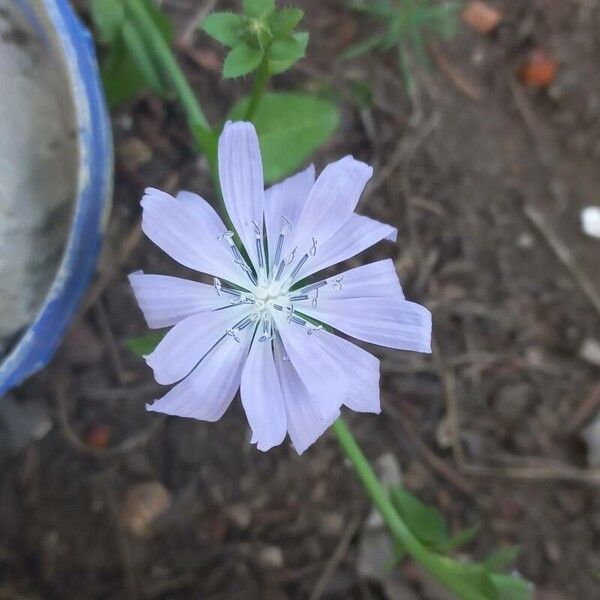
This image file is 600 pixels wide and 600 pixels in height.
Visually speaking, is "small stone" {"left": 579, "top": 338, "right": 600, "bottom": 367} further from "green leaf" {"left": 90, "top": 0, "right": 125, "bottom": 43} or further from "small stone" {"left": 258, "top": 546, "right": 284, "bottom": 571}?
"green leaf" {"left": 90, "top": 0, "right": 125, "bottom": 43}

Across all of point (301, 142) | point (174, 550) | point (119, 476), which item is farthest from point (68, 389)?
point (301, 142)

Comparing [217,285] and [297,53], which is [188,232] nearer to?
[217,285]

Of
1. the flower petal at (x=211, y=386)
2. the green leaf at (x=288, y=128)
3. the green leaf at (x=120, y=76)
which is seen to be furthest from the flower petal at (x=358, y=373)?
the green leaf at (x=120, y=76)

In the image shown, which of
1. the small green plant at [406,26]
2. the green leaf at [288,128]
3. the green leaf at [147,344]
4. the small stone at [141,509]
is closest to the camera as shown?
the green leaf at [147,344]

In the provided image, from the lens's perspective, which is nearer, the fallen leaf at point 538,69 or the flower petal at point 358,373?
the flower petal at point 358,373

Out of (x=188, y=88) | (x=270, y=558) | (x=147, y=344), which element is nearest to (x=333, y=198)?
(x=147, y=344)

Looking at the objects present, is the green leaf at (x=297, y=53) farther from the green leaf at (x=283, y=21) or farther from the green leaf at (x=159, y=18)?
the green leaf at (x=159, y=18)

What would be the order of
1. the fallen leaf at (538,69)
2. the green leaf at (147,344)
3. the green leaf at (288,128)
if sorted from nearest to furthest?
the green leaf at (147,344)
the green leaf at (288,128)
the fallen leaf at (538,69)

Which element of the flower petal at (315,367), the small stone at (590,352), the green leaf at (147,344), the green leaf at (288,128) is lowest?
the small stone at (590,352)
